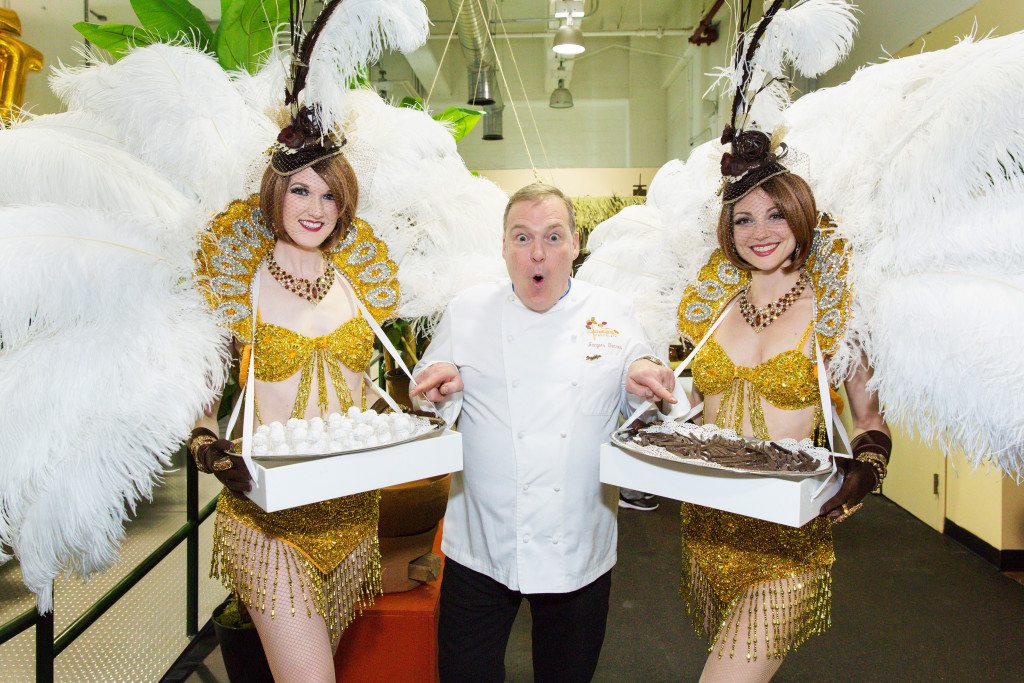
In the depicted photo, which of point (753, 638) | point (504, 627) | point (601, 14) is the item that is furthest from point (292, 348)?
point (601, 14)

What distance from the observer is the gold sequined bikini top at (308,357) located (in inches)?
68.0

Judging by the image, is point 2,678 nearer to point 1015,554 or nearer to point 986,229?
point 986,229

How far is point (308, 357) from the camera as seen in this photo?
69.2 inches

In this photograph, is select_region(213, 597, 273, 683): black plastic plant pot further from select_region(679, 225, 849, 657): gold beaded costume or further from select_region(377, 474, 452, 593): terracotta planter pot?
select_region(679, 225, 849, 657): gold beaded costume

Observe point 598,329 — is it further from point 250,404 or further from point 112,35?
point 112,35

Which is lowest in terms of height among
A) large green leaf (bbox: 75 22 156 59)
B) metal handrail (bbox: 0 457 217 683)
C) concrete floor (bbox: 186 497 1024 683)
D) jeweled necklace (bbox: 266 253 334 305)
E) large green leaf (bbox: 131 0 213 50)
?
concrete floor (bbox: 186 497 1024 683)

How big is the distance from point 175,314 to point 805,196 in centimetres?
154

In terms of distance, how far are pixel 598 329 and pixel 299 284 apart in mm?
813

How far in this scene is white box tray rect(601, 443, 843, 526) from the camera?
133 centimetres

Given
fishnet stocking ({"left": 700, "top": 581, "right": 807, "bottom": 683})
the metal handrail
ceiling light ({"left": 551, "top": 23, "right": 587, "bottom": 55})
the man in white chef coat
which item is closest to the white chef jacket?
the man in white chef coat

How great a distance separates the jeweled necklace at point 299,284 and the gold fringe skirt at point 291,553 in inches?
20.9

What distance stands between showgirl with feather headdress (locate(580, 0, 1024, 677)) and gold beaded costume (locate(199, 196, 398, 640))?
89 cm

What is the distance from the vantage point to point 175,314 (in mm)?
1648

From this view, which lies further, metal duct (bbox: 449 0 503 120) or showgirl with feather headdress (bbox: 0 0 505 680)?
metal duct (bbox: 449 0 503 120)
